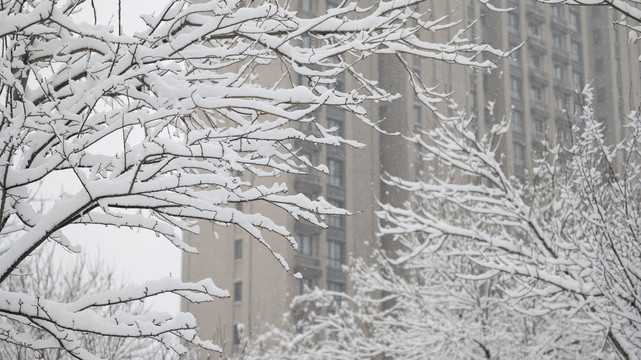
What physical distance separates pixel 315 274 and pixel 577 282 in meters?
30.3

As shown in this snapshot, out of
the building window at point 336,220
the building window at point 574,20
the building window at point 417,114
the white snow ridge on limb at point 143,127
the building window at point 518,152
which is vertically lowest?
the white snow ridge on limb at point 143,127

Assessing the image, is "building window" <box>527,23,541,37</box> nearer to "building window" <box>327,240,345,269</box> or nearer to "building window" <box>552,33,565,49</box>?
"building window" <box>552,33,565,49</box>

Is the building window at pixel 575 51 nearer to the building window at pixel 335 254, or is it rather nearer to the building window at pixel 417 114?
the building window at pixel 417 114

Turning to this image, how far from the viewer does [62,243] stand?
4.70 metres

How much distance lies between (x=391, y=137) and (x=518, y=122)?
30.9 feet

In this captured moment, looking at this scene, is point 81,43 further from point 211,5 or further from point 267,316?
point 267,316

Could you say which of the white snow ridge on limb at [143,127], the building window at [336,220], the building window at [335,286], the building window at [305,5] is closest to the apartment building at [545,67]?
the building window at [305,5]

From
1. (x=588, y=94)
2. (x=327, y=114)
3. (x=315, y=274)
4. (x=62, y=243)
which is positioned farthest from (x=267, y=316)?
(x=62, y=243)

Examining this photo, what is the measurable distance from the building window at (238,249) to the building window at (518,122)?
21059 millimetres

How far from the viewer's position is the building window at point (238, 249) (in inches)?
1553

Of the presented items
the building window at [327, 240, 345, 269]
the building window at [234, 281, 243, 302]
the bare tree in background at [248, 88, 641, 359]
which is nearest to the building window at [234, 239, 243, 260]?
the building window at [234, 281, 243, 302]

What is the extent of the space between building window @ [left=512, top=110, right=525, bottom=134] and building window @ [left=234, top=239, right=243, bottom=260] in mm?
21059

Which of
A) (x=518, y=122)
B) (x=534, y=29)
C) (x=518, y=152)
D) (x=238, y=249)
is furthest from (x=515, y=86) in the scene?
(x=238, y=249)

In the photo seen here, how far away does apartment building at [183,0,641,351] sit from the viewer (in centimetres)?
3806
